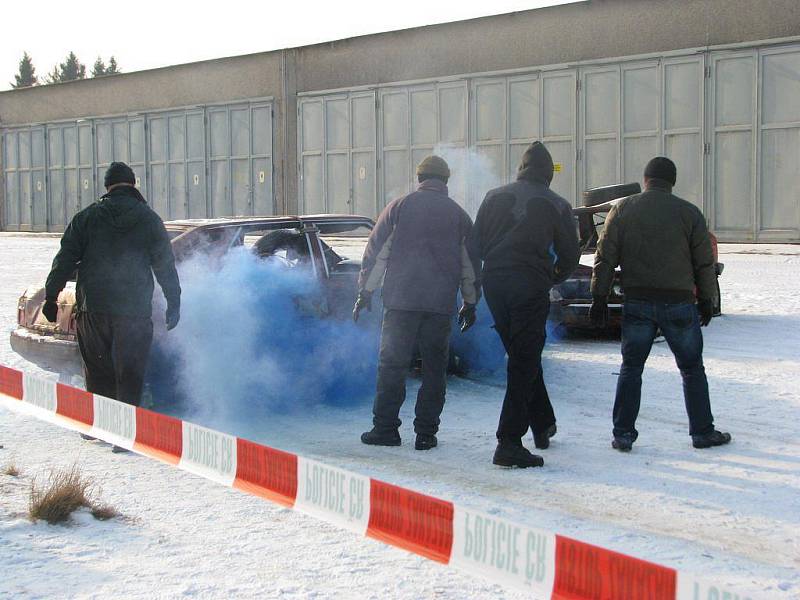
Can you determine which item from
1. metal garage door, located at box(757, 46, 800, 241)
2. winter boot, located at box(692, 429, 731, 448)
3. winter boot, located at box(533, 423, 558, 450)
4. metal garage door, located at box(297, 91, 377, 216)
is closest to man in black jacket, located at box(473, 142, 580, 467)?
winter boot, located at box(533, 423, 558, 450)

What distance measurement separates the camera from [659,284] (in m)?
5.84

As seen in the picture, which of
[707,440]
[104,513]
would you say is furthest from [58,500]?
[707,440]

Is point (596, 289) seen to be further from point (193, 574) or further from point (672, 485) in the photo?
point (193, 574)

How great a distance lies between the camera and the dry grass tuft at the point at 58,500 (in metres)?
4.49

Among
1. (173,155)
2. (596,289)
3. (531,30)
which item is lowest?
(596,289)

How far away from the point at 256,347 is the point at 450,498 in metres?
2.41

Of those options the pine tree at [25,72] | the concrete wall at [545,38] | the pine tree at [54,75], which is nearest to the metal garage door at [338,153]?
the concrete wall at [545,38]

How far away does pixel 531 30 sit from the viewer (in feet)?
80.3

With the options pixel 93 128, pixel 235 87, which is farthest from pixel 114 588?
pixel 93 128

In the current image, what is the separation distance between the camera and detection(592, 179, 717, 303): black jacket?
5809mm

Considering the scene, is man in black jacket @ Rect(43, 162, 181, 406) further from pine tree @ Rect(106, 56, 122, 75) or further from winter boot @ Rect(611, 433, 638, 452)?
pine tree @ Rect(106, 56, 122, 75)

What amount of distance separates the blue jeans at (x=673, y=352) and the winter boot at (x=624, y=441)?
2 cm

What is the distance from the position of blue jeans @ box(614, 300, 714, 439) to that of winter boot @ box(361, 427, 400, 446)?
1.31 meters

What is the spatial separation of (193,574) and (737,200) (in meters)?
19.8
